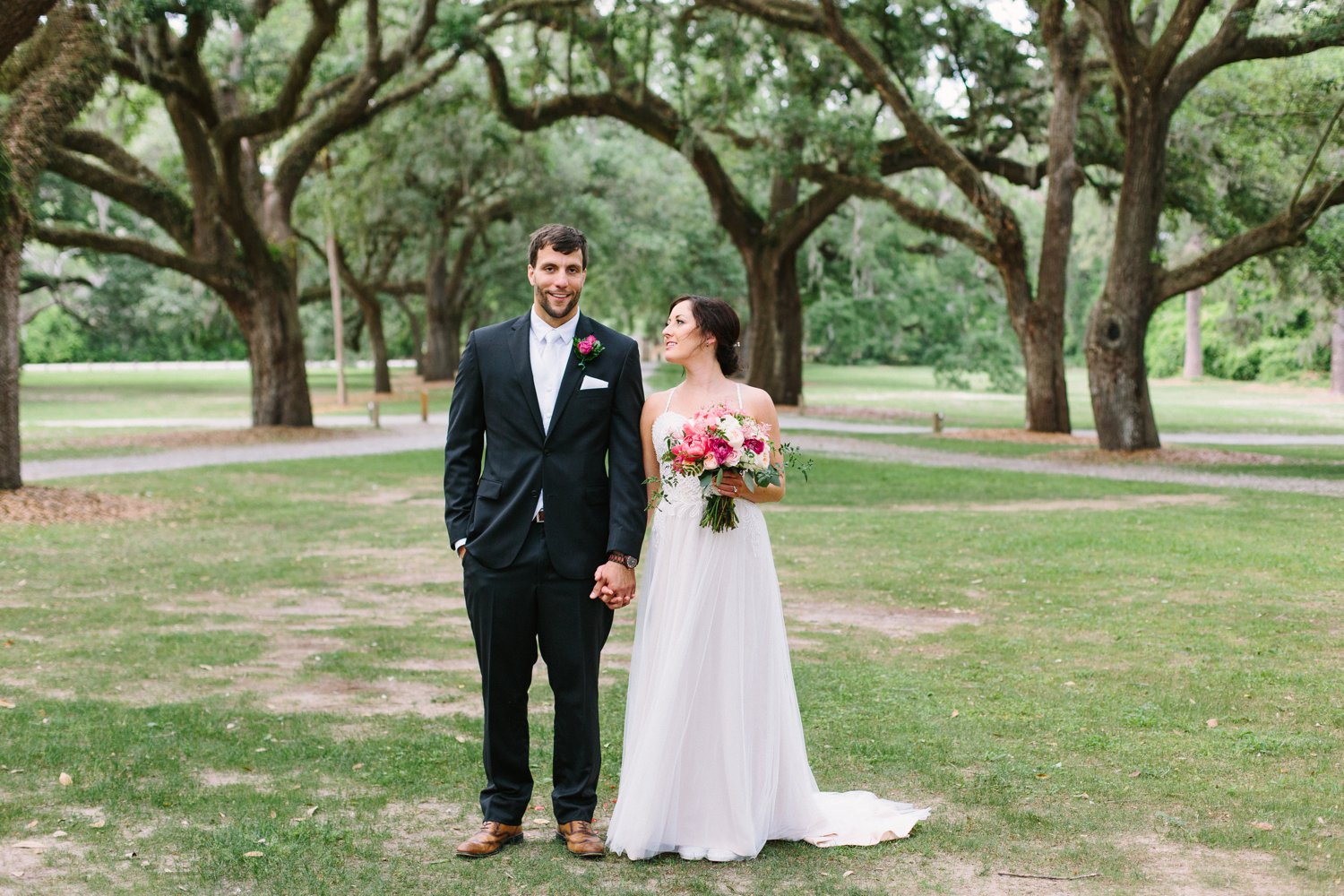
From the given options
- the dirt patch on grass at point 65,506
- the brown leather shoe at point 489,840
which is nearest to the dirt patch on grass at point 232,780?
the brown leather shoe at point 489,840

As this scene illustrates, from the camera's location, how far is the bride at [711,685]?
5.05m

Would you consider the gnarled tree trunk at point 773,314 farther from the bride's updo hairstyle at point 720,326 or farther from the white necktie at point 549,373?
the white necktie at point 549,373

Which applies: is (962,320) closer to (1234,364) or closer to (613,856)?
(1234,364)

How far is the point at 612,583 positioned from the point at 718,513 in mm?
519

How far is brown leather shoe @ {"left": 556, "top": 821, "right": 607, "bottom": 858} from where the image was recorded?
4988 millimetres

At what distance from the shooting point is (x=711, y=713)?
514 centimetres

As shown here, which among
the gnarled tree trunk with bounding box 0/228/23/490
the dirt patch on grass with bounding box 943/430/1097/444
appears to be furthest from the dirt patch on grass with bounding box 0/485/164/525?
the dirt patch on grass with bounding box 943/430/1097/444

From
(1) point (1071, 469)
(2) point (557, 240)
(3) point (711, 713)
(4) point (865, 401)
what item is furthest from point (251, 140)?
(3) point (711, 713)

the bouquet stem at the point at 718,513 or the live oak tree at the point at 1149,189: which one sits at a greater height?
the live oak tree at the point at 1149,189

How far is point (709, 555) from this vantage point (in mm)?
5223

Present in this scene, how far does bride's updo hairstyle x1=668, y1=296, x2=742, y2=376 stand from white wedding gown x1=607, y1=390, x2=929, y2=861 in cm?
32

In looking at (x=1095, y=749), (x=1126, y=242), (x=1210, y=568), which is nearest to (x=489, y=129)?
(x=1126, y=242)

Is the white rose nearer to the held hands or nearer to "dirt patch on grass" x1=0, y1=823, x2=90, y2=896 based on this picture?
Answer: the held hands

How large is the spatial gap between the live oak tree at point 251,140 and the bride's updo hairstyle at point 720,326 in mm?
16587
